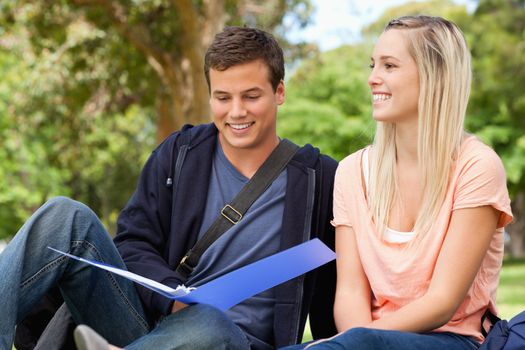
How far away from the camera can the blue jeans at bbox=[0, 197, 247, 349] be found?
3047 mm

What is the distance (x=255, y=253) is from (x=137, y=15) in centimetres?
1227

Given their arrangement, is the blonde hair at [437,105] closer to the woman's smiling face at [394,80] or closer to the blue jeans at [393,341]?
the woman's smiling face at [394,80]

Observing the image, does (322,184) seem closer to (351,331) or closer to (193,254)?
(193,254)

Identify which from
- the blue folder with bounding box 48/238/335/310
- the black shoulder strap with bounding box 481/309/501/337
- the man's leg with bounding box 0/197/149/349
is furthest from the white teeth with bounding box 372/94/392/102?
the man's leg with bounding box 0/197/149/349

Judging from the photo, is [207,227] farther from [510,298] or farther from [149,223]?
[510,298]

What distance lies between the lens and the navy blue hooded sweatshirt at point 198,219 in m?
3.49

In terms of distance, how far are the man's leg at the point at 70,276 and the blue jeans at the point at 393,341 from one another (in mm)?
774

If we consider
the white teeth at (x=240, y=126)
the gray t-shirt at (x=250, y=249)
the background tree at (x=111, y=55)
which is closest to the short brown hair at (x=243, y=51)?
the white teeth at (x=240, y=126)

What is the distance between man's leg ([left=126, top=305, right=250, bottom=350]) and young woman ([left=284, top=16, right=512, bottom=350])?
1.52ft

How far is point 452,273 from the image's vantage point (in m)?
3.02

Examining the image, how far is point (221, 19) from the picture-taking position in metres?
14.8

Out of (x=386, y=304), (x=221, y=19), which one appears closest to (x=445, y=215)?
(x=386, y=304)

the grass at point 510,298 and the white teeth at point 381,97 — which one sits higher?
the white teeth at point 381,97

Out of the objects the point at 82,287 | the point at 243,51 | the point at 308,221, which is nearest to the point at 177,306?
the point at 82,287
